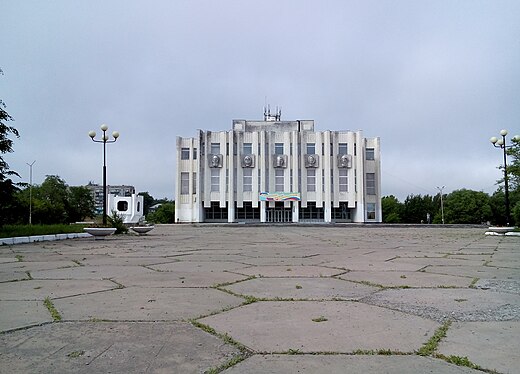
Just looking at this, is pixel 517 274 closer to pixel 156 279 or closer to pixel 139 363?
pixel 156 279

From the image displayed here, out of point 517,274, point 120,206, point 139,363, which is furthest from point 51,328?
point 120,206

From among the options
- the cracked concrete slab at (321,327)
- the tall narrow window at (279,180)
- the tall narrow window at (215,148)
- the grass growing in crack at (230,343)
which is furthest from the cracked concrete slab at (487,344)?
the tall narrow window at (215,148)

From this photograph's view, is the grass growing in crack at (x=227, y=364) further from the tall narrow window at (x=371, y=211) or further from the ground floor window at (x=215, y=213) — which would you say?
A: the tall narrow window at (x=371, y=211)

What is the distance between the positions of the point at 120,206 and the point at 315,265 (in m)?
49.4

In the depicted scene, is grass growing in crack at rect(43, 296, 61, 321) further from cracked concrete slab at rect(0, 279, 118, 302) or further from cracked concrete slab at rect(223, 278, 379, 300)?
cracked concrete slab at rect(223, 278, 379, 300)

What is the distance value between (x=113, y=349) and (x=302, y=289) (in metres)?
2.53

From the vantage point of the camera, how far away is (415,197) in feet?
315

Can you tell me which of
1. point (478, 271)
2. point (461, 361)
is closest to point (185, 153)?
point (478, 271)

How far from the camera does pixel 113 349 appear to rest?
246 cm

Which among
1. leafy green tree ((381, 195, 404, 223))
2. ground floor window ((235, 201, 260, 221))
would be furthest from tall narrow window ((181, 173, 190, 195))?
leafy green tree ((381, 195, 404, 223))

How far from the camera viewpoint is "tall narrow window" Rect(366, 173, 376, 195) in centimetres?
5566

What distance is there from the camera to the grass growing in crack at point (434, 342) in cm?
241

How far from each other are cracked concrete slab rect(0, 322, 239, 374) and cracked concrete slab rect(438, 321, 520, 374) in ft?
4.68

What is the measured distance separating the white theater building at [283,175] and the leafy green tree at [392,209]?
4589cm
